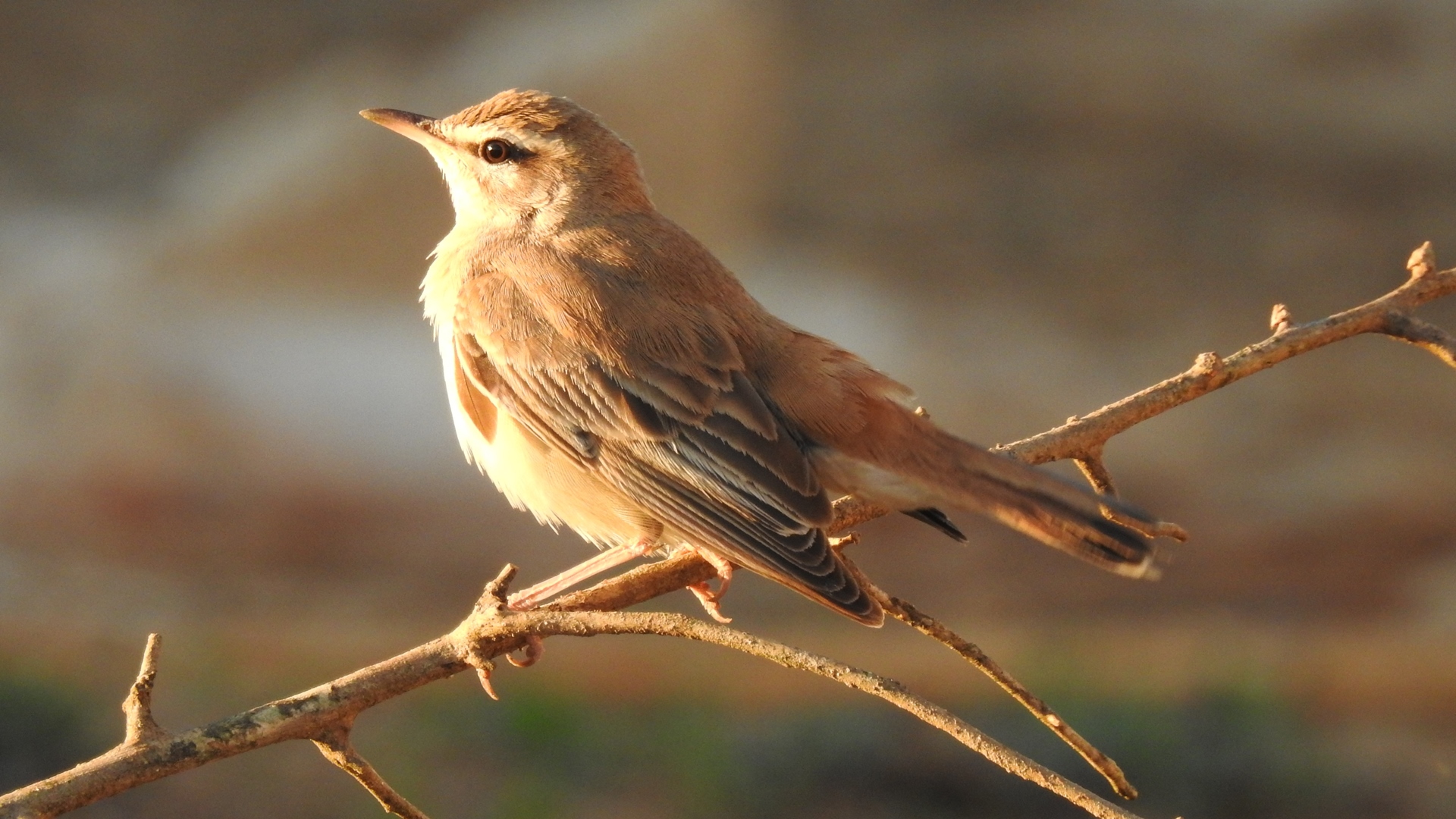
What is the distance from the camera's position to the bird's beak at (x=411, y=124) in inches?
169

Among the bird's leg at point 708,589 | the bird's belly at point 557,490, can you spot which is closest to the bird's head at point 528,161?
the bird's belly at point 557,490

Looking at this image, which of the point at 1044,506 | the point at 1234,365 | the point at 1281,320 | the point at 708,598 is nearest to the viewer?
the point at 1044,506

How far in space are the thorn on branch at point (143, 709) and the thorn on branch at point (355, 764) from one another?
0.27 metres

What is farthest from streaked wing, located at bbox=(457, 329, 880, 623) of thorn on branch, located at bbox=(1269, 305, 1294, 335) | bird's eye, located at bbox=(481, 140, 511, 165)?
thorn on branch, located at bbox=(1269, 305, 1294, 335)

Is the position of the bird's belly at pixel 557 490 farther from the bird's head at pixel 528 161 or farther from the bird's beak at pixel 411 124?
the bird's beak at pixel 411 124

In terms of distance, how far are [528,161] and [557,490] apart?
3.42 ft

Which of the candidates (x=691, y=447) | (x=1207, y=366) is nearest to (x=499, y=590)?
(x=691, y=447)

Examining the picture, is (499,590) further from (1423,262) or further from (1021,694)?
(1423,262)

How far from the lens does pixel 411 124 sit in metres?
4.35

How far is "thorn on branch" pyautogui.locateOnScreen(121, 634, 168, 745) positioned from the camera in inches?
101

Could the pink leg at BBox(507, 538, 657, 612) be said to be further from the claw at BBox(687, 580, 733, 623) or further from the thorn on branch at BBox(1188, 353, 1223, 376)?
the thorn on branch at BBox(1188, 353, 1223, 376)

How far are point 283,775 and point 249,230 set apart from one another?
211 inches

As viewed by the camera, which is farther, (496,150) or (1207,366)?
(496,150)

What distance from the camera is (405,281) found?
39.7ft
